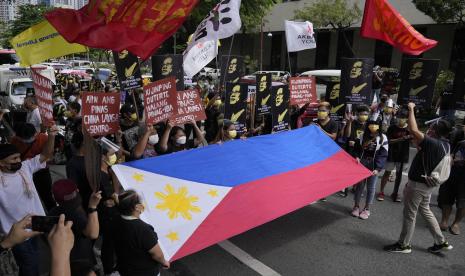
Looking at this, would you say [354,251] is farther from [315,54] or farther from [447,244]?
[315,54]

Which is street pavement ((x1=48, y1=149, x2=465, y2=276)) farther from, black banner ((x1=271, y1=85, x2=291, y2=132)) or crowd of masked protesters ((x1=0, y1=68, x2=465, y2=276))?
black banner ((x1=271, y1=85, x2=291, y2=132))

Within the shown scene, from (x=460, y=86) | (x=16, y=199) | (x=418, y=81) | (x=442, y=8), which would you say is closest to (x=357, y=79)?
(x=418, y=81)

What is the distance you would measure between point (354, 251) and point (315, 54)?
36702mm

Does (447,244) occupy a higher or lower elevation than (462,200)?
lower

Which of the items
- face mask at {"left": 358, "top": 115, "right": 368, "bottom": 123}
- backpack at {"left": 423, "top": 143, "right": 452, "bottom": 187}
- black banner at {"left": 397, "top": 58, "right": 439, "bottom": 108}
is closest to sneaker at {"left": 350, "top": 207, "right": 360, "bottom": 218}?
face mask at {"left": 358, "top": 115, "right": 368, "bottom": 123}

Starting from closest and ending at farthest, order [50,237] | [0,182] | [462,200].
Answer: [50,237] < [0,182] < [462,200]

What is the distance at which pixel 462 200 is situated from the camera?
17.5 feet

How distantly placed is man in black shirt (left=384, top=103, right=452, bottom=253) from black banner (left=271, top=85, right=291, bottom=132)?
9.33 feet

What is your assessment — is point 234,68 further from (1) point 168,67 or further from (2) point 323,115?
(2) point 323,115

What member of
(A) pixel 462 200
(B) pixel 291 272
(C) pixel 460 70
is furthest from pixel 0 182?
(C) pixel 460 70

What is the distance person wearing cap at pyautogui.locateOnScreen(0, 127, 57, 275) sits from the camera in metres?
3.39

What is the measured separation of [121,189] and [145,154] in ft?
3.27

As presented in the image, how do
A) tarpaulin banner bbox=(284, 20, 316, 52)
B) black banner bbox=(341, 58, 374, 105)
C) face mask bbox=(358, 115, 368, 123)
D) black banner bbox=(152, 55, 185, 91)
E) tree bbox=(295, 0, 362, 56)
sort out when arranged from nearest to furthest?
face mask bbox=(358, 115, 368, 123)
black banner bbox=(341, 58, 374, 105)
black banner bbox=(152, 55, 185, 91)
tarpaulin banner bbox=(284, 20, 316, 52)
tree bbox=(295, 0, 362, 56)

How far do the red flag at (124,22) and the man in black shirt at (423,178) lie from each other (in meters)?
3.27
